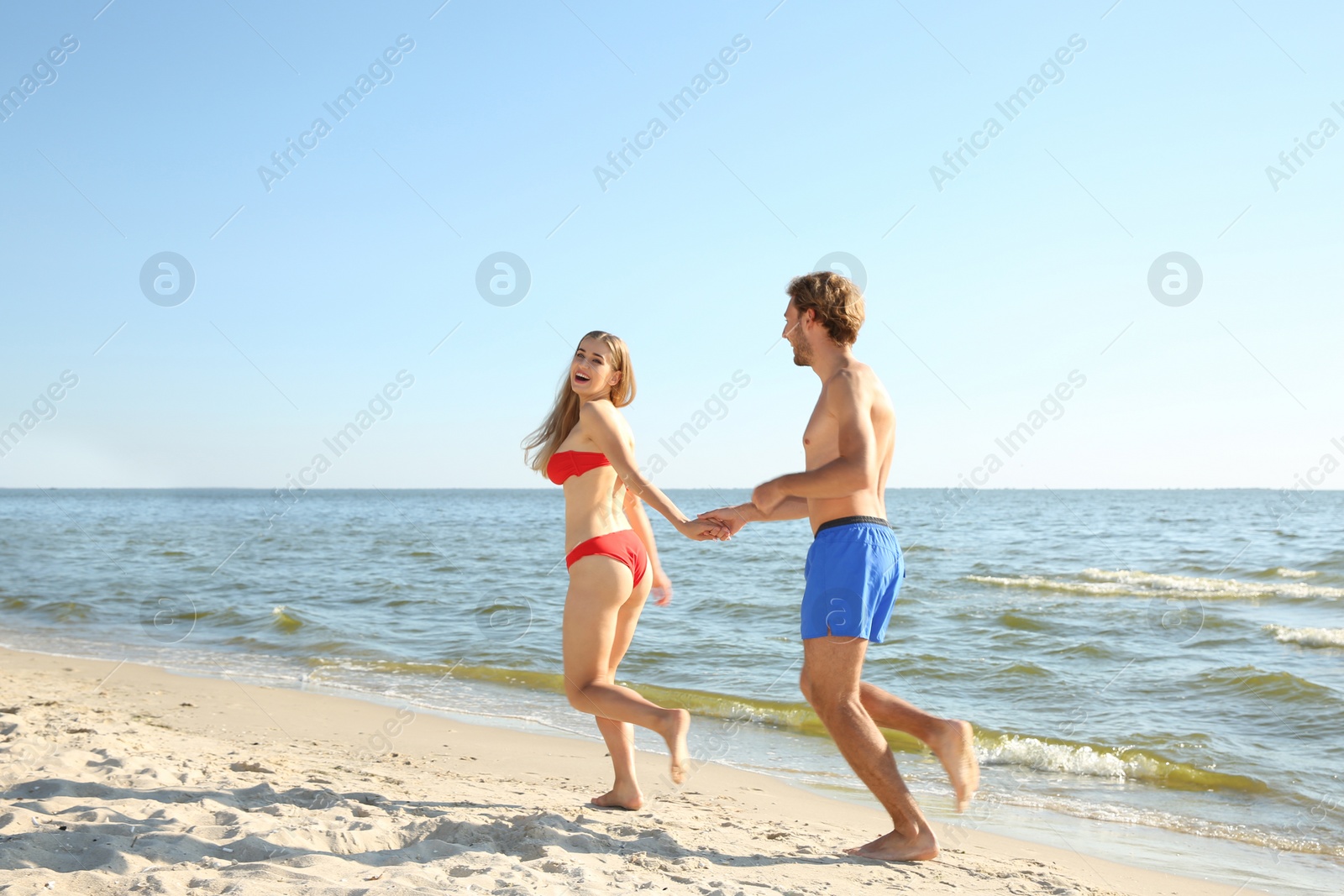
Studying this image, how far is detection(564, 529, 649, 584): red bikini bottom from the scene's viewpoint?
3584 millimetres

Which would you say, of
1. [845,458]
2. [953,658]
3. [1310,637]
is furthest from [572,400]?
[1310,637]

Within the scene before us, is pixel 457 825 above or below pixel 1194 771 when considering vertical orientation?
below

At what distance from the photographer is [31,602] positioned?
39.7ft

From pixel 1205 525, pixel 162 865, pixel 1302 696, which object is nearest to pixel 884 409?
pixel 162 865

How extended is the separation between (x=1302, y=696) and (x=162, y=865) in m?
7.77

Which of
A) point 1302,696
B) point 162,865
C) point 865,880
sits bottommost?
point 162,865

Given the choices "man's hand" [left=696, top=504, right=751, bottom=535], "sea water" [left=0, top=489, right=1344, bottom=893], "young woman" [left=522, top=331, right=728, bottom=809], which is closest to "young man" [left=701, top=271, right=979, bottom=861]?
"man's hand" [left=696, top=504, right=751, bottom=535]

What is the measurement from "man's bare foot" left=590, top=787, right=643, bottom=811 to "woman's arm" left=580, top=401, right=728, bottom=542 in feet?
3.90

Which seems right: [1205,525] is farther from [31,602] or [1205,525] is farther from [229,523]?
[229,523]

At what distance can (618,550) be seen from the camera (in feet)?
11.8

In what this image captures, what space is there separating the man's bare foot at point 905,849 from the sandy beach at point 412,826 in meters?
0.04

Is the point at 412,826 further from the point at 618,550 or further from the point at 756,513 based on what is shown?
the point at 756,513

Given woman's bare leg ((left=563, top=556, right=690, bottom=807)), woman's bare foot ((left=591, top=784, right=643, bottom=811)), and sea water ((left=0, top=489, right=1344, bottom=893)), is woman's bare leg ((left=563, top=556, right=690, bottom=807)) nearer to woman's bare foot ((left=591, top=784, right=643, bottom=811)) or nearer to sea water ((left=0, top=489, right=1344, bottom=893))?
woman's bare foot ((left=591, top=784, right=643, bottom=811))

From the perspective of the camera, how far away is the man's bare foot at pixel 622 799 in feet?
12.7
